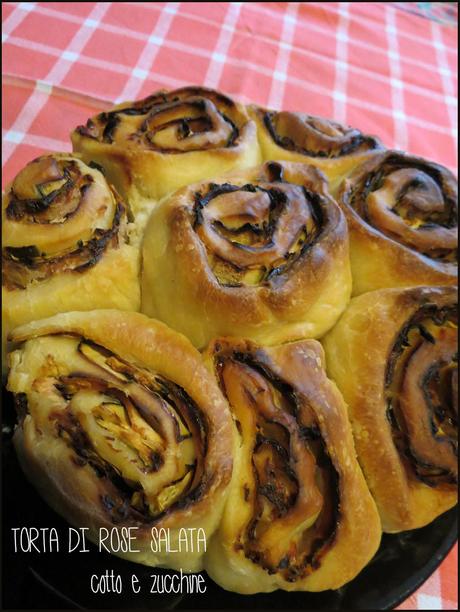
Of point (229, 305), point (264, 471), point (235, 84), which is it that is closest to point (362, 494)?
point (264, 471)

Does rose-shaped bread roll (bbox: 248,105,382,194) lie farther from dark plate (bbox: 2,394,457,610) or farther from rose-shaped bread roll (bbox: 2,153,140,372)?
dark plate (bbox: 2,394,457,610)

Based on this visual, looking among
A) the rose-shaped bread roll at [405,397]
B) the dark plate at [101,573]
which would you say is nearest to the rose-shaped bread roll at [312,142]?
the rose-shaped bread roll at [405,397]

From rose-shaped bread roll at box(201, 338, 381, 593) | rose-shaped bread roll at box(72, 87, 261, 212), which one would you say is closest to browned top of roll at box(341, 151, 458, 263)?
rose-shaped bread roll at box(72, 87, 261, 212)

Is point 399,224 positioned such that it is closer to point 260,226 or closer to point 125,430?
point 260,226

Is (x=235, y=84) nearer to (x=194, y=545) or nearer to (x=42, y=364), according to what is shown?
(x=42, y=364)

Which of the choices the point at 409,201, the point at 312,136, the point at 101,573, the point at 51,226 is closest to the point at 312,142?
the point at 312,136
